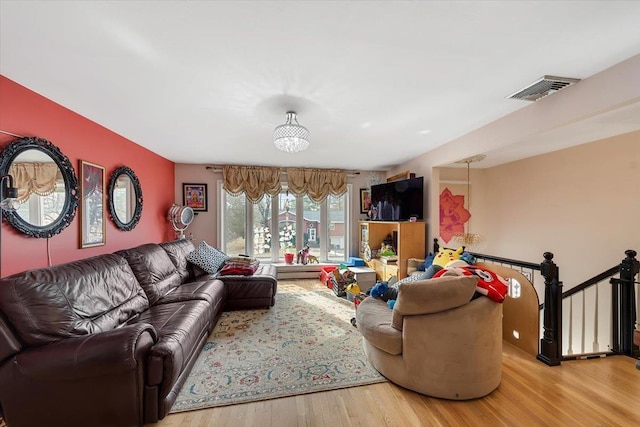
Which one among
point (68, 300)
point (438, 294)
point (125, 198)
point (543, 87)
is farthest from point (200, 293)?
point (543, 87)

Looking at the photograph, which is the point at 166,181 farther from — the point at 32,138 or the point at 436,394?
the point at 436,394

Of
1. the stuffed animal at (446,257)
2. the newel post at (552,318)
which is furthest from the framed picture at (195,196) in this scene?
the newel post at (552,318)

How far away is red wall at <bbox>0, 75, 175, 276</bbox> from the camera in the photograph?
1.88m

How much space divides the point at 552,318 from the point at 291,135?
9.46ft

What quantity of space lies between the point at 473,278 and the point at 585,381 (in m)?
1.30

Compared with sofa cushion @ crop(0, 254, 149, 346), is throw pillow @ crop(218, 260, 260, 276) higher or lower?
lower

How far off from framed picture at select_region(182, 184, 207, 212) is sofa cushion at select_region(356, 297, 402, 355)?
3946 millimetres

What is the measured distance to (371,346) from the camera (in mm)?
2191

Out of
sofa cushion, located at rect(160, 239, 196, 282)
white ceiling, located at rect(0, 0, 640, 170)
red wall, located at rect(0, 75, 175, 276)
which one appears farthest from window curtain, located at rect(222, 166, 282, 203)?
white ceiling, located at rect(0, 0, 640, 170)

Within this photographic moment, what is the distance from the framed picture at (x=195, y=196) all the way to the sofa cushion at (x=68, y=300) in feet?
9.07

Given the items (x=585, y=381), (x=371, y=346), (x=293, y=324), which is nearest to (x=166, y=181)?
(x=293, y=324)

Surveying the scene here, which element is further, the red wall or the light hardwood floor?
the red wall

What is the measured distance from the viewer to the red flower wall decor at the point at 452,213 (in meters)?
4.71

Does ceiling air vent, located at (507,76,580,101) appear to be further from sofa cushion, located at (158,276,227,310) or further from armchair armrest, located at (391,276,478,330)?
sofa cushion, located at (158,276,227,310)
